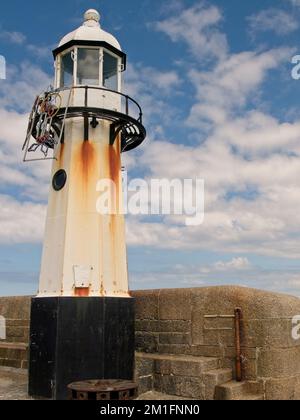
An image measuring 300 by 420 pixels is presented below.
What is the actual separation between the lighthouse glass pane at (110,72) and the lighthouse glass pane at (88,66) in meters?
0.31

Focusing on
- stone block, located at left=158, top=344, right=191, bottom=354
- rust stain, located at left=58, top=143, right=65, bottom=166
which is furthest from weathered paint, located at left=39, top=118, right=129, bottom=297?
stone block, located at left=158, top=344, right=191, bottom=354

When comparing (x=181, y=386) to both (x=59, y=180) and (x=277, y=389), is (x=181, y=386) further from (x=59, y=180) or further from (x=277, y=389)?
(x=59, y=180)

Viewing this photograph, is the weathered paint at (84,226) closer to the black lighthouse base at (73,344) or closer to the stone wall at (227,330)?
the black lighthouse base at (73,344)

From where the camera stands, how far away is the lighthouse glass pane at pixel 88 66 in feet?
37.1

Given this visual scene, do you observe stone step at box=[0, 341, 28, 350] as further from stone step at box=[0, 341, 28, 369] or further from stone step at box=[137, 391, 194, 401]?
stone step at box=[137, 391, 194, 401]

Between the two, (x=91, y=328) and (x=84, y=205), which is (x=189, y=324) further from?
(x=84, y=205)

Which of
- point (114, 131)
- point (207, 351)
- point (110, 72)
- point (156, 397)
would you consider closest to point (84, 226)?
point (114, 131)

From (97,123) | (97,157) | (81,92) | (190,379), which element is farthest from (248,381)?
(81,92)

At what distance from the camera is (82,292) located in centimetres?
986

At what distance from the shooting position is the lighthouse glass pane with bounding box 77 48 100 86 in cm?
1130

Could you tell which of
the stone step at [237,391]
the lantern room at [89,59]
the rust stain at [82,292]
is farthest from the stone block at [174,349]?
the lantern room at [89,59]

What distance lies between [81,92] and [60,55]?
1.38 m

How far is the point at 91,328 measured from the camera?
966cm

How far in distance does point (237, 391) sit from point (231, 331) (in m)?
1.16
